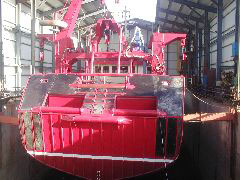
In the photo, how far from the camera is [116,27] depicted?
9.02 m

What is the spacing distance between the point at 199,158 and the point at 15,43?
1219 cm

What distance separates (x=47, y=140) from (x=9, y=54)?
35.6 feet

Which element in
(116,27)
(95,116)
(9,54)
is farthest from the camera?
(9,54)

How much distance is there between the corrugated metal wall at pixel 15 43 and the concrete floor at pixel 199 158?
6.18m

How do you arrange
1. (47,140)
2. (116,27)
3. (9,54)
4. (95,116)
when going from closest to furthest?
(95,116) → (47,140) → (116,27) → (9,54)

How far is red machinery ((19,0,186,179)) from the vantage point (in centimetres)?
581

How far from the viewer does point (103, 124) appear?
5836 millimetres

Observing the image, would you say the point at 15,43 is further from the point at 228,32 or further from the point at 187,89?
the point at 228,32

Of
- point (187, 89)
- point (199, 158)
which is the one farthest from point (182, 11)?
point (199, 158)

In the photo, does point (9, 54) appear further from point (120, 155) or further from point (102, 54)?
point (120, 155)

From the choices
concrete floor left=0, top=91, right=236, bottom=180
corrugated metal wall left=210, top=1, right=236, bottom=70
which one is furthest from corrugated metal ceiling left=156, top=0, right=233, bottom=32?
concrete floor left=0, top=91, right=236, bottom=180

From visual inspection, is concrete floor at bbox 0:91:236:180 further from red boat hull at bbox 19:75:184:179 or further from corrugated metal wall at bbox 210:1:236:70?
corrugated metal wall at bbox 210:1:236:70

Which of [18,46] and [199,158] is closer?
[199,158]

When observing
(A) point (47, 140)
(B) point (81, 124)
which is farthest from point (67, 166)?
(B) point (81, 124)
